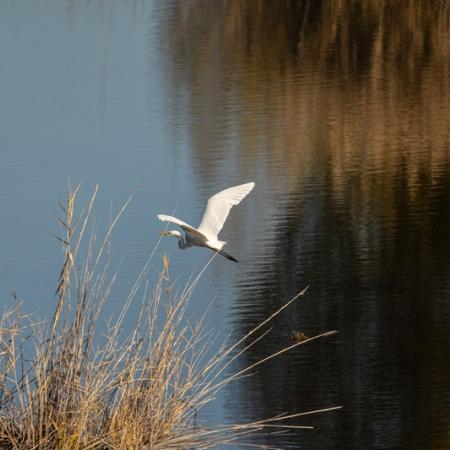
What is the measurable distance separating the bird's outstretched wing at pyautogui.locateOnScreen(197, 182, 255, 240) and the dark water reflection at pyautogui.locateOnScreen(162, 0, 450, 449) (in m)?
0.89

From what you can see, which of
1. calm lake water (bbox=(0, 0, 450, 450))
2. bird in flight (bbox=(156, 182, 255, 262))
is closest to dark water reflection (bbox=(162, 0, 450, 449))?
calm lake water (bbox=(0, 0, 450, 450))

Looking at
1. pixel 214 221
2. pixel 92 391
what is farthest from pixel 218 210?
pixel 92 391

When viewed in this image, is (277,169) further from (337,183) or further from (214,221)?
(214,221)

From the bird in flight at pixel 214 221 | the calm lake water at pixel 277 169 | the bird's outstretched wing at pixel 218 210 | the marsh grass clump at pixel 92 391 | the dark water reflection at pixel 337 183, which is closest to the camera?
the marsh grass clump at pixel 92 391

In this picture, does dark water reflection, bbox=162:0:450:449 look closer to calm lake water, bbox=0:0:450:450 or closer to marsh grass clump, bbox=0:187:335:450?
calm lake water, bbox=0:0:450:450

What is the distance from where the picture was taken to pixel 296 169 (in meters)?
13.0

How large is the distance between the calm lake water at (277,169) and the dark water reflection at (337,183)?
0.8 inches

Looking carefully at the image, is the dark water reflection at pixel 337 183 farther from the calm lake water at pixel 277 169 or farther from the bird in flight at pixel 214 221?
the bird in flight at pixel 214 221

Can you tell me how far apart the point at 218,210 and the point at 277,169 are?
18.0ft

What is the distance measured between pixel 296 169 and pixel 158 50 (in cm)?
684

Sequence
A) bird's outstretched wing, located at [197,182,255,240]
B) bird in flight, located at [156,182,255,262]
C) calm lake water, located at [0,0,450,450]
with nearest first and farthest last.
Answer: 1. bird in flight, located at [156,182,255,262]
2. bird's outstretched wing, located at [197,182,255,240]
3. calm lake water, located at [0,0,450,450]

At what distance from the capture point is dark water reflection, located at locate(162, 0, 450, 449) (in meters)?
7.80

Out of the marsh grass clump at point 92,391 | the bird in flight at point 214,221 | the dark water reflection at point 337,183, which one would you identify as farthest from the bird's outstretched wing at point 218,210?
the marsh grass clump at point 92,391

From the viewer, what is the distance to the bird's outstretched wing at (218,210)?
7480 millimetres
